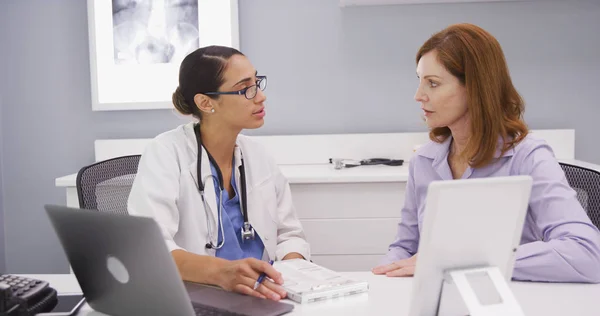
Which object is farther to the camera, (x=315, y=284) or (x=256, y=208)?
(x=256, y=208)

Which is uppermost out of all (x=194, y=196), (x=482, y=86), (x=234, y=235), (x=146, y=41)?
(x=146, y=41)

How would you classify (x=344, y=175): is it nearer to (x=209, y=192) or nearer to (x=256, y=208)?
(x=256, y=208)

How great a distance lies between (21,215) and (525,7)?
2768 millimetres

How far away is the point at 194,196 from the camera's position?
→ 1.71m

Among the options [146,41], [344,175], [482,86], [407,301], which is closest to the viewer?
[407,301]

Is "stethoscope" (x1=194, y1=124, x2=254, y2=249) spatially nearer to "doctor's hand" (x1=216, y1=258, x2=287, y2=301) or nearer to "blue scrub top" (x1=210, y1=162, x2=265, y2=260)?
"blue scrub top" (x1=210, y1=162, x2=265, y2=260)

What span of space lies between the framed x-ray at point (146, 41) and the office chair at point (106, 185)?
123 cm

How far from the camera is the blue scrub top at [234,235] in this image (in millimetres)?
1724

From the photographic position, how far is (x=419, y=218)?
64.3 inches

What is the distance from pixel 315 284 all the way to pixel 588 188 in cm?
77

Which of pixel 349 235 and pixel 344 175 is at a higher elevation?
pixel 344 175

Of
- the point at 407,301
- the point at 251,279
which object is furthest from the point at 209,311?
the point at 407,301

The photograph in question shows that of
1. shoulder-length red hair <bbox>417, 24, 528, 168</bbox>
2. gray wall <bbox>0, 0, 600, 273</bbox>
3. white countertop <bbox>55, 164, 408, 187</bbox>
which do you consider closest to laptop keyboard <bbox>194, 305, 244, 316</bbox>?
shoulder-length red hair <bbox>417, 24, 528, 168</bbox>

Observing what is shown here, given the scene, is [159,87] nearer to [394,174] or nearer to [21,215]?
[21,215]
